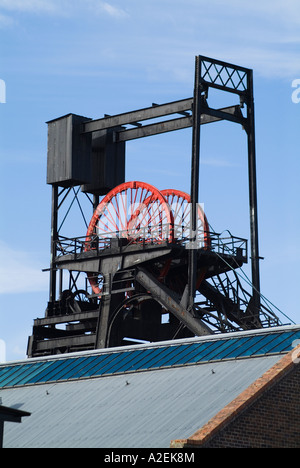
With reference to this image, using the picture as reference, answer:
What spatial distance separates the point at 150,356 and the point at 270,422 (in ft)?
30.9

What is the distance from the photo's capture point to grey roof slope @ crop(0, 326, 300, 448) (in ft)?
109

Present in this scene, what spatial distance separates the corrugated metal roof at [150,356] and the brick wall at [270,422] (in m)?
3.76

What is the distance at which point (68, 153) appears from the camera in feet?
194

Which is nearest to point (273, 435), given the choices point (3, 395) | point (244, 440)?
point (244, 440)

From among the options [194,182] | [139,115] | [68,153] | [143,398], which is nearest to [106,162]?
[68,153]

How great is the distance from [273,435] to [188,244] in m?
22.2

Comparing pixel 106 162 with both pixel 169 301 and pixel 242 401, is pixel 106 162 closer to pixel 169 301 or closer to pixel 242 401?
pixel 169 301

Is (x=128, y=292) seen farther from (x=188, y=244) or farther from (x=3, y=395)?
(x=3, y=395)

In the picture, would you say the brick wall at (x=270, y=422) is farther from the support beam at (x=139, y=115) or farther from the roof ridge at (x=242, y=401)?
the support beam at (x=139, y=115)

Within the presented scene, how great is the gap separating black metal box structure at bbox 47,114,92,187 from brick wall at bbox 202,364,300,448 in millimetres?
28315

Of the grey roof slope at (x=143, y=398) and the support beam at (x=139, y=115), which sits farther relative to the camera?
the support beam at (x=139, y=115)

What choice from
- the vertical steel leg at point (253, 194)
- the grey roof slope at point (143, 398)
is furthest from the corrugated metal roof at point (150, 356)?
the vertical steel leg at point (253, 194)

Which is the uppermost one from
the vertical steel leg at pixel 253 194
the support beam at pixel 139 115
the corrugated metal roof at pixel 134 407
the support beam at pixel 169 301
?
the support beam at pixel 139 115

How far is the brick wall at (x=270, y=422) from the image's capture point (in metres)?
30.2
